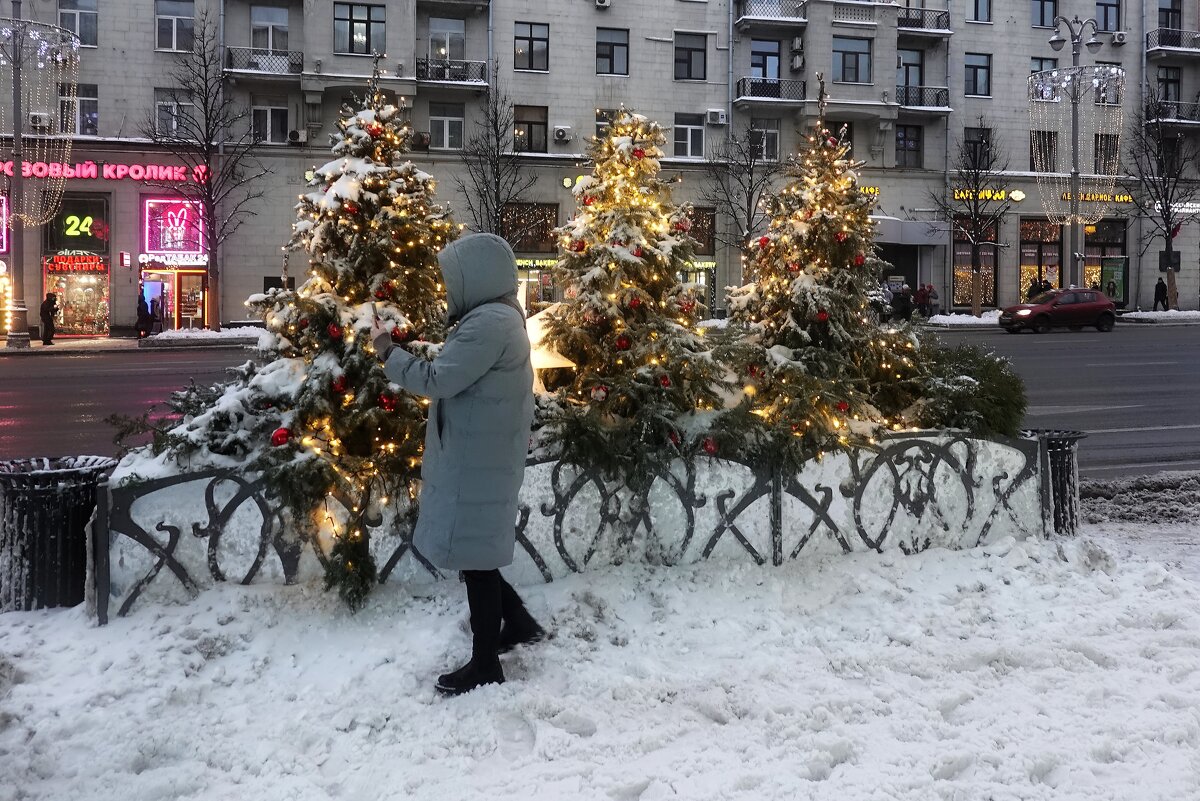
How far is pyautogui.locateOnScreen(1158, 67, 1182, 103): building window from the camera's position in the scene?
40.5 meters

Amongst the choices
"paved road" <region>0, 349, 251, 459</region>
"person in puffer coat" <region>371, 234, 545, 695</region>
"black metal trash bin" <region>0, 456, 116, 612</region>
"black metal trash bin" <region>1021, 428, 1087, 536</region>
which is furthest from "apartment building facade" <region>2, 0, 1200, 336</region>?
"black metal trash bin" <region>0, 456, 116, 612</region>

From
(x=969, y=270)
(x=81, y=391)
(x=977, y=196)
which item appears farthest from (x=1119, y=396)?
(x=969, y=270)

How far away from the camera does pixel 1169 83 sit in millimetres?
40719

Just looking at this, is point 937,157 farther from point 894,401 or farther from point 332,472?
point 332,472

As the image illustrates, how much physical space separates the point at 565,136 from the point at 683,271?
29.4m

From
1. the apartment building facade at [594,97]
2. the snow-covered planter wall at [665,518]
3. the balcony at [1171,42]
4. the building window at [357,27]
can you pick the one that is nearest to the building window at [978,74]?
the apartment building facade at [594,97]

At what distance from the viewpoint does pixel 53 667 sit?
3818 millimetres

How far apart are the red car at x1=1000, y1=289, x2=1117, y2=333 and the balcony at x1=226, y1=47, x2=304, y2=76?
24.0m

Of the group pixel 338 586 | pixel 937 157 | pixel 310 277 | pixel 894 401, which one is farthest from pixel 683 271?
pixel 937 157

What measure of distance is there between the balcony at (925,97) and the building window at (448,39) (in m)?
16.5

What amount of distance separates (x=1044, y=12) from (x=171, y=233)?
34510 millimetres

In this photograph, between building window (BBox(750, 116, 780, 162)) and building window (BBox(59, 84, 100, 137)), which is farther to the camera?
building window (BBox(750, 116, 780, 162))

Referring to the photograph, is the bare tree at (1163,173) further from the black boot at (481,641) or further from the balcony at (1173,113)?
the black boot at (481,641)

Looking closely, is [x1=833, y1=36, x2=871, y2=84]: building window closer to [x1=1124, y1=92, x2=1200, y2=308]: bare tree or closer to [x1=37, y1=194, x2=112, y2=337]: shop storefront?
[x1=1124, y1=92, x2=1200, y2=308]: bare tree
